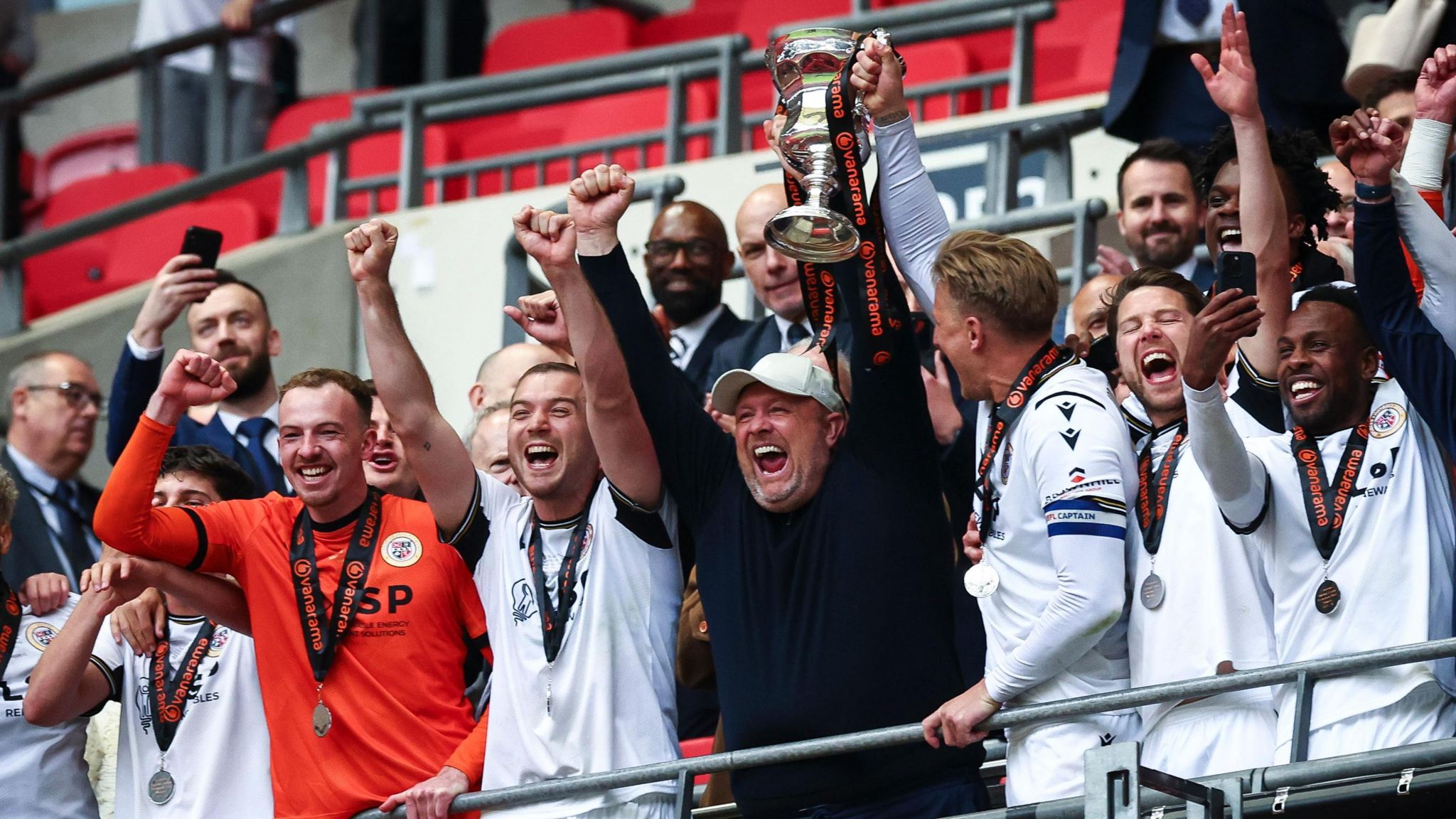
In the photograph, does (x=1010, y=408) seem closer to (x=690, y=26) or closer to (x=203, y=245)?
(x=203, y=245)

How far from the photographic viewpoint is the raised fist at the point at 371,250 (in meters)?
5.06

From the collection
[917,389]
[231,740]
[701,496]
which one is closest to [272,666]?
[231,740]

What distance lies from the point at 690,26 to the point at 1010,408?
7.21 metres

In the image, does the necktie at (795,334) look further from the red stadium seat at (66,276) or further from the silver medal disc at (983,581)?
A: the red stadium seat at (66,276)

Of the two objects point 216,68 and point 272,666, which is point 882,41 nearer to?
point 272,666

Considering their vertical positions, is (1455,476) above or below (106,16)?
below

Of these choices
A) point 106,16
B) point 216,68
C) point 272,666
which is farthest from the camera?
point 106,16

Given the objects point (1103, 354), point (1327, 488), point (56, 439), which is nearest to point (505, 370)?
point (56, 439)

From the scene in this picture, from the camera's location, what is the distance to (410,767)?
4941mm

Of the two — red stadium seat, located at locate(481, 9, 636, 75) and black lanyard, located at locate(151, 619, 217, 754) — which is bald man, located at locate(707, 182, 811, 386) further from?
red stadium seat, located at locate(481, 9, 636, 75)

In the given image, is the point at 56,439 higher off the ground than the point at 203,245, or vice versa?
the point at 203,245

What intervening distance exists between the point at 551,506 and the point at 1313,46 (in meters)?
3.28

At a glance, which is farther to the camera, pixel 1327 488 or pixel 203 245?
pixel 203 245

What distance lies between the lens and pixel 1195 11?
7.01 metres
